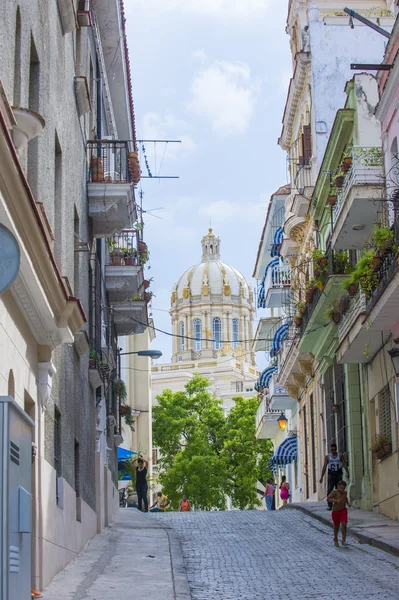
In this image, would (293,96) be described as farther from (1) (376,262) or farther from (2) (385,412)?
(1) (376,262)

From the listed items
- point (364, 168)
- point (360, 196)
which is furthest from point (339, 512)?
point (364, 168)

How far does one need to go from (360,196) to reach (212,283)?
366 ft

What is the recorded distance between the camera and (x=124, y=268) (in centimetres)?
2656

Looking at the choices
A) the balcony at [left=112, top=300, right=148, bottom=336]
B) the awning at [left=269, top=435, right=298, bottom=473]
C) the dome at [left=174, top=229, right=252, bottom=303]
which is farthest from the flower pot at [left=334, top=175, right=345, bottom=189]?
the dome at [left=174, top=229, right=252, bottom=303]

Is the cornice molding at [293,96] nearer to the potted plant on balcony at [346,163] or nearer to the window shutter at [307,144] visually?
the window shutter at [307,144]

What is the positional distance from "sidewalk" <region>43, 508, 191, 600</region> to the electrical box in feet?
19.2

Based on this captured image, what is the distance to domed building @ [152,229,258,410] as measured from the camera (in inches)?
4904

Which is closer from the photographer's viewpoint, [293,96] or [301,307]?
[301,307]

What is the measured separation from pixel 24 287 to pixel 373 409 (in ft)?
49.5

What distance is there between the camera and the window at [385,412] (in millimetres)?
23516

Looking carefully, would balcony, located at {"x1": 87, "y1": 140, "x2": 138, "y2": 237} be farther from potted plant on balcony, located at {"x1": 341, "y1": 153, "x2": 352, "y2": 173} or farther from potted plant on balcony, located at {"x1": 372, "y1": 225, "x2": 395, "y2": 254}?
potted plant on balcony, located at {"x1": 372, "y1": 225, "x2": 395, "y2": 254}

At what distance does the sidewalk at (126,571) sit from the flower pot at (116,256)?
661 centimetres

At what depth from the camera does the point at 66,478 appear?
54.4 feet

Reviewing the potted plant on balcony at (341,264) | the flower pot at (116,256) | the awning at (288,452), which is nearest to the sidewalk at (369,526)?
the potted plant on balcony at (341,264)
